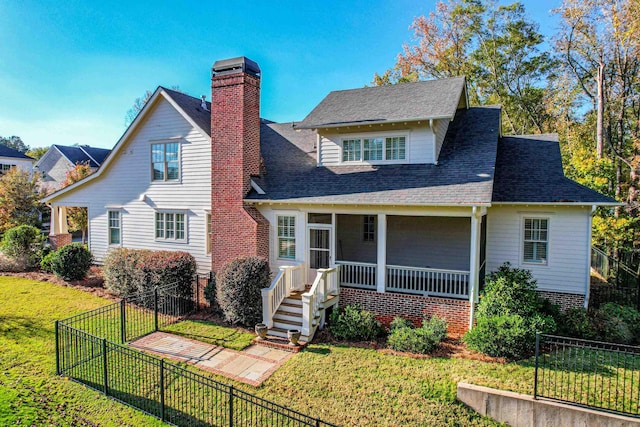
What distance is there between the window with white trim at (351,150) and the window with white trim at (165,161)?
658 centimetres

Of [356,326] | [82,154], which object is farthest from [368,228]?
[82,154]

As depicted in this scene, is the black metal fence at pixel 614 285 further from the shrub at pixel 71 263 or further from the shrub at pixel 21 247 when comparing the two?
the shrub at pixel 21 247

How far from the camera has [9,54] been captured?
1512cm

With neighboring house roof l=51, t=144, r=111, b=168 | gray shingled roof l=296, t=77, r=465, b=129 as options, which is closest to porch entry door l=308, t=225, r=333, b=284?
gray shingled roof l=296, t=77, r=465, b=129

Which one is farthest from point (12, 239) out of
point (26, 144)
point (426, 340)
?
point (26, 144)

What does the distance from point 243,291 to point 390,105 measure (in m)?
8.34

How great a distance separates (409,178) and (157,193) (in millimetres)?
10166

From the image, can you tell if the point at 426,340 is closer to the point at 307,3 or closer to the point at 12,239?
the point at 307,3

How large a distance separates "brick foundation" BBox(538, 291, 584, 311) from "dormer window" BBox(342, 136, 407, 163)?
631 cm

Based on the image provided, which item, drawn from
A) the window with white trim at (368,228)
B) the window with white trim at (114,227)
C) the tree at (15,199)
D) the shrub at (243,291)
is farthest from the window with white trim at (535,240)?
the tree at (15,199)

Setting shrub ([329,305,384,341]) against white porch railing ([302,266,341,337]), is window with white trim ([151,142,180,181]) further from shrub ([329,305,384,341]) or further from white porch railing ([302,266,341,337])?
shrub ([329,305,384,341])

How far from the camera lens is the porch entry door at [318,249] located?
12828 mm

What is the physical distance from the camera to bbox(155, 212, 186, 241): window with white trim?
15.0 meters

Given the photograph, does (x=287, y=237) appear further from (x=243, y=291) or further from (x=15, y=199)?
(x=15, y=199)
